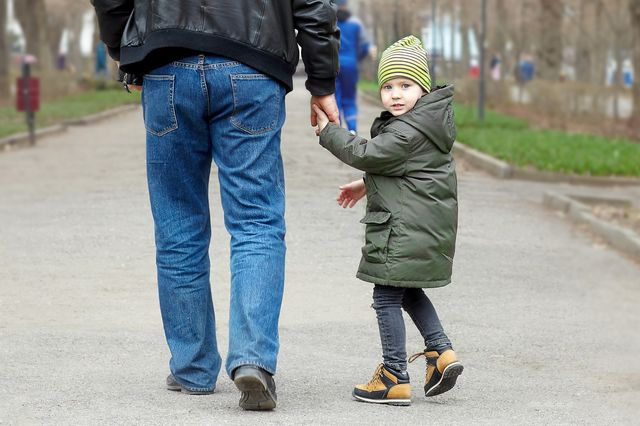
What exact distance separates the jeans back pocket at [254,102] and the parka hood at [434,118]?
42 centimetres

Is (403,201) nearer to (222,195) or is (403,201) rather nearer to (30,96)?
(222,195)

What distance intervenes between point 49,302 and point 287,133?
48.1ft

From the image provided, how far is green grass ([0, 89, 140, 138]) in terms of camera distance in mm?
22359

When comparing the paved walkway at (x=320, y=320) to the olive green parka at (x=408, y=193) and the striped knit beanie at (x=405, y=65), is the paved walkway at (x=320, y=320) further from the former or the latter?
the striped knit beanie at (x=405, y=65)

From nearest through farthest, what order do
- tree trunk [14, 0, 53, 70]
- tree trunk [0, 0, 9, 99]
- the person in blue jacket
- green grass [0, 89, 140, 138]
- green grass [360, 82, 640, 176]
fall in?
the person in blue jacket
green grass [360, 82, 640, 176]
green grass [0, 89, 140, 138]
tree trunk [0, 0, 9, 99]
tree trunk [14, 0, 53, 70]

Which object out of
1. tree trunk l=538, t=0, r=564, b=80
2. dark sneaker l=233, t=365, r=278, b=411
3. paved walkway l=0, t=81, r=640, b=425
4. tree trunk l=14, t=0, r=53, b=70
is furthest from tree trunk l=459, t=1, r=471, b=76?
dark sneaker l=233, t=365, r=278, b=411

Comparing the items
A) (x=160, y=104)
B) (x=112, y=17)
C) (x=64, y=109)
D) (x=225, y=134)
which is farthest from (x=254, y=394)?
(x=64, y=109)

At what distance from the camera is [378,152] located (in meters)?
4.75

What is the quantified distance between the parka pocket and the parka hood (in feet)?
0.99

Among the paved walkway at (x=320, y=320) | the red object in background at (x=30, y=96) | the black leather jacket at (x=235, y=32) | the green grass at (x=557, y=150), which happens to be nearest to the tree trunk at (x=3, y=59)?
the red object in background at (x=30, y=96)

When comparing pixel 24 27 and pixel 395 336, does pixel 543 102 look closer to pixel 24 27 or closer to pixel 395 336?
pixel 24 27

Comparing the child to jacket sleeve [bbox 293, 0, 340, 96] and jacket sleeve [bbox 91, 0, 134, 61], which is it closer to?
jacket sleeve [bbox 293, 0, 340, 96]

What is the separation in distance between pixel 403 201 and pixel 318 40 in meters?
0.60

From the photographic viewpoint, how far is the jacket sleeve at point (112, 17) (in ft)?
15.6
